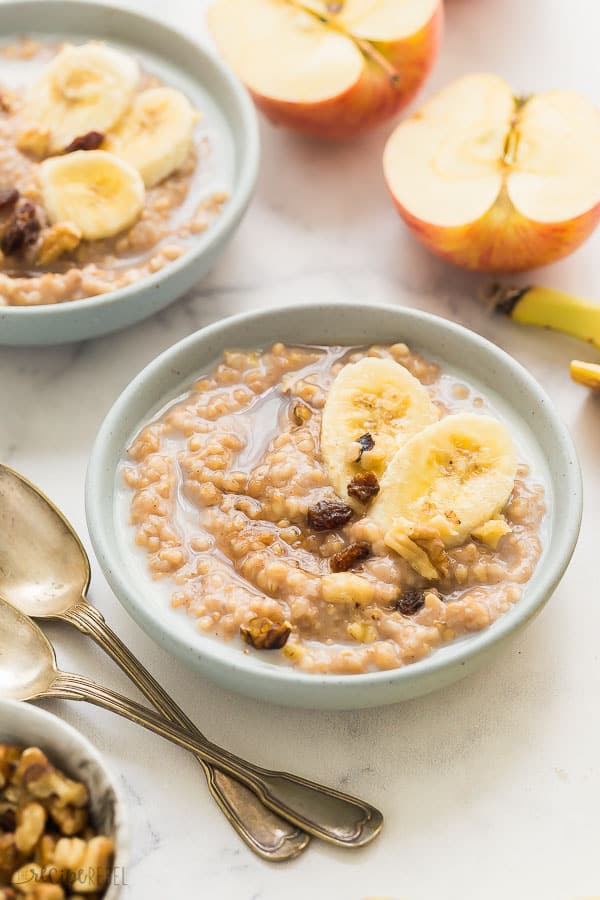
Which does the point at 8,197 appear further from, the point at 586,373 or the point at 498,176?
the point at 586,373

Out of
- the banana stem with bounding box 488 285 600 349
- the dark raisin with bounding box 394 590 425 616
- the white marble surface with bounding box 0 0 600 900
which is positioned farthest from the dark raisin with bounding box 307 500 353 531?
the banana stem with bounding box 488 285 600 349

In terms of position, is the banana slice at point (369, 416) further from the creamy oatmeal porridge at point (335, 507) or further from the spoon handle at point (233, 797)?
the spoon handle at point (233, 797)

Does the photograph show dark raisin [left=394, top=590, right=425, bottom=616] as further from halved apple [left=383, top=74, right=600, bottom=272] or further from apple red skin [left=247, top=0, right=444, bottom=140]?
apple red skin [left=247, top=0, right=444, bottom=140]

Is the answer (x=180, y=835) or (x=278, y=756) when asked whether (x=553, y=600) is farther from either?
(x=180, y=835)

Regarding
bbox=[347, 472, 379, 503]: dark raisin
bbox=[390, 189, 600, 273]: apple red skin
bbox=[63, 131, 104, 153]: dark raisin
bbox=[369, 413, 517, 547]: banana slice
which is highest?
bbox=[390, 189, 600, 273]: apple red skin

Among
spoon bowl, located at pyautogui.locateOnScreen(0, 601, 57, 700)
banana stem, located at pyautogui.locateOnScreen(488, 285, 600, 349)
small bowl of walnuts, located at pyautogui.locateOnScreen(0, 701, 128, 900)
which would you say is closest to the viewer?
small bowl of walnuts, located at pyautogui.locateOnScreen(0, 701, 128, 900)

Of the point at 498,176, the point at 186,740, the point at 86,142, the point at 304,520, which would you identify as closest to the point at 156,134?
the point at 86,142

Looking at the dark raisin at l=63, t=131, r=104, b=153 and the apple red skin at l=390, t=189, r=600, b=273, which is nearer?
the apple red skin at l=390, t=189, r=600, b=273

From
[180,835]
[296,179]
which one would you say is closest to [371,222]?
[296,179]
